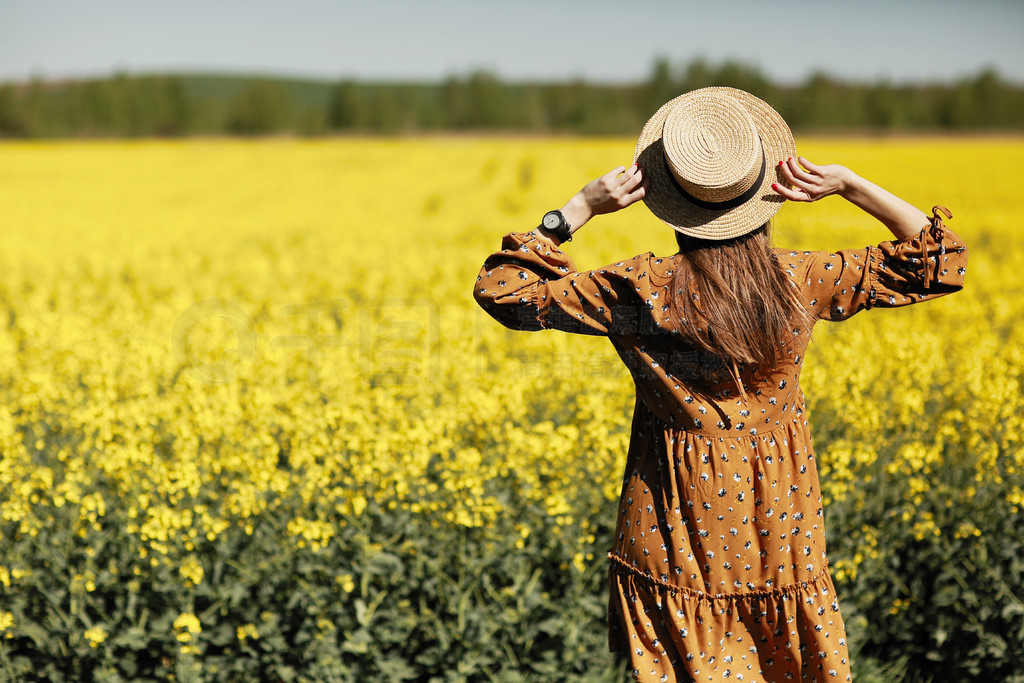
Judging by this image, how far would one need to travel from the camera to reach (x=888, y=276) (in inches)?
70.4

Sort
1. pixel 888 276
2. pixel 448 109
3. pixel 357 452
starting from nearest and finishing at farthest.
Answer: pixel 888 276, pixel 357 452, pixel 448 109

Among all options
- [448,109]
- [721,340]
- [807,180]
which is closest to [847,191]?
[807,180]

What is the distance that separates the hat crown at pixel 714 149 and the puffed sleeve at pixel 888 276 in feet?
0.95

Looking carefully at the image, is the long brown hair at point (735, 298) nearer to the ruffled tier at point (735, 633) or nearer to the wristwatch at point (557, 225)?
the wristwatch at point (557, 225)

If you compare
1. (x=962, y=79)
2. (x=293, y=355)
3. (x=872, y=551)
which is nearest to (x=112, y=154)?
(x=293, y=355)

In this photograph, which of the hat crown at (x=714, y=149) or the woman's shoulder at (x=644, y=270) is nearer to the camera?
the hat crown at (x=714, y=149)

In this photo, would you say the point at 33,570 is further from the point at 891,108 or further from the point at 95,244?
the point at 891,108

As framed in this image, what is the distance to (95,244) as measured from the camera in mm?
10688

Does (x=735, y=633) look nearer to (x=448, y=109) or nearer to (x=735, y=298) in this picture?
(x=735, y=298)

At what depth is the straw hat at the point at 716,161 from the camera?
1673 millimetres

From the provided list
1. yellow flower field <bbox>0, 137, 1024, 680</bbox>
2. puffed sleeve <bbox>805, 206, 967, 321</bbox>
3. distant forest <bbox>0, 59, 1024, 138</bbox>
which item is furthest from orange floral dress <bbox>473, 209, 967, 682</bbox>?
distant forest <bbox>0, 59, 1024, 138</bbox>

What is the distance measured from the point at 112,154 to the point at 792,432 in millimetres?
36112

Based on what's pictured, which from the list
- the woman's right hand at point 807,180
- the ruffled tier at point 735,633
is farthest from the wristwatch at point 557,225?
Answer: the ruffled tier at point 735,633

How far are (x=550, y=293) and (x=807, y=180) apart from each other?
63cm
